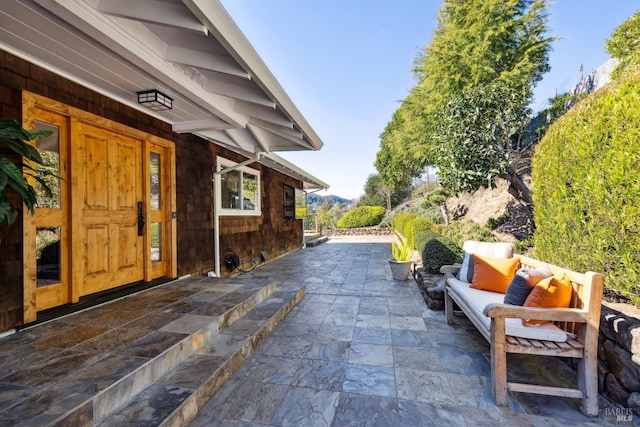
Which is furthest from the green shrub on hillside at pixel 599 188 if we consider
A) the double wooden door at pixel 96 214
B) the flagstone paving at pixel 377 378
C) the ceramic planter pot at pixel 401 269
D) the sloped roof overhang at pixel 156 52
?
the double wooden door at pixel 96 214

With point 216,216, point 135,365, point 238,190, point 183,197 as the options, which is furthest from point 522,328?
point 238,190

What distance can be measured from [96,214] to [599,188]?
4577mm

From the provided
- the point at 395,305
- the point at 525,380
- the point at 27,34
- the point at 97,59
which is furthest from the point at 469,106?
the point at 27,34

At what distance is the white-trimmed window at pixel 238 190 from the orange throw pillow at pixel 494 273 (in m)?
3.92

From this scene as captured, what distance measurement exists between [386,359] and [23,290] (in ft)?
9.94

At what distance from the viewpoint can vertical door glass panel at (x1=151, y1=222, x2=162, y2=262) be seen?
12.1 ft

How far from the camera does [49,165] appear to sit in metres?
2.54

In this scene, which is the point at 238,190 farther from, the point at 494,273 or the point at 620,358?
the point at 620,358

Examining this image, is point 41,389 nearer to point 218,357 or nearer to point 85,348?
point 85,348

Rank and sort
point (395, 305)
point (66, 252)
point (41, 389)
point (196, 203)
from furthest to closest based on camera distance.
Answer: point (196, 203)
point (395, 305)
point (66, 252)
point (41, 389)

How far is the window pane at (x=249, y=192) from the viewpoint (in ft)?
20.2

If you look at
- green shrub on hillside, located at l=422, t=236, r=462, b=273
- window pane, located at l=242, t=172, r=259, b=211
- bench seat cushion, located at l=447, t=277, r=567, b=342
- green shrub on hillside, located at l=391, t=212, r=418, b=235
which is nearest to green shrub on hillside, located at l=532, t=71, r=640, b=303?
bench seat cushion, located at l=447, t=277, r=567, b=342

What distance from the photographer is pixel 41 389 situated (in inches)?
58.6

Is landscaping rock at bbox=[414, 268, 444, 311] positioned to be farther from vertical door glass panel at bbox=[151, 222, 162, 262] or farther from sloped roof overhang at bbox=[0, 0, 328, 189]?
vertical door glass panel at bbox=[151, 222, 162, 262]
